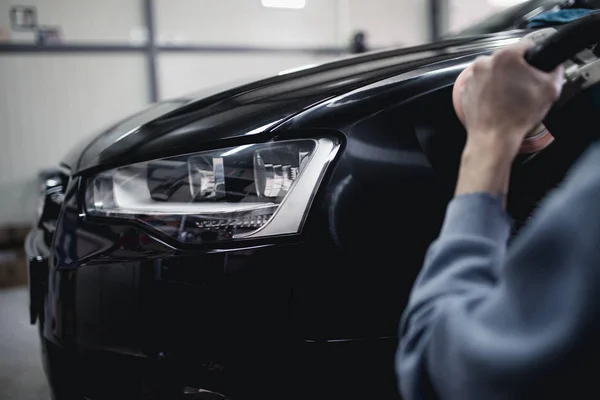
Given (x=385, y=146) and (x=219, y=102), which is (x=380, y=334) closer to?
(x=385, y=146)

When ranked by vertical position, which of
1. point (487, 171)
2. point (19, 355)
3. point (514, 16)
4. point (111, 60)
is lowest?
point (19, 355)

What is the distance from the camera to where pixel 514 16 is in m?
2.12

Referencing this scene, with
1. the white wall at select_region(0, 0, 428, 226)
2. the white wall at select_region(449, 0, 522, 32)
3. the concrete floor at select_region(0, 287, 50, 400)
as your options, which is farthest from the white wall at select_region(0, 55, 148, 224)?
the white wall at select_region(449, 0, 522, 32)

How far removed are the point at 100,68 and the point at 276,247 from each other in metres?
4.11

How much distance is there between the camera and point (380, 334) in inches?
38.6

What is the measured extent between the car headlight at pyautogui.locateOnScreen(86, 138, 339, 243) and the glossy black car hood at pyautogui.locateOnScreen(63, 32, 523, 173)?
4cm

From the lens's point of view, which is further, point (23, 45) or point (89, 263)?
point (23, 45)

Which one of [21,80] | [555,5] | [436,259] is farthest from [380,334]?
[21,80]

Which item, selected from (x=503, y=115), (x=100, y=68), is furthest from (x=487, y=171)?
→ (x=100, y=68)

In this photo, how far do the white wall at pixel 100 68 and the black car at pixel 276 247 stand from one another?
3479 mm

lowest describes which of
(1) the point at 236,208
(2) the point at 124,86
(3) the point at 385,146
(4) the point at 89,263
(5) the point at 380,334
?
(5) the point at 380,334

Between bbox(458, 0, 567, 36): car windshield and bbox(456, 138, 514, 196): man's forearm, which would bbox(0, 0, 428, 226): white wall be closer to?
bbox(458, 0, 567, 36): car windshield

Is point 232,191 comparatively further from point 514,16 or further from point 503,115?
point 514,16

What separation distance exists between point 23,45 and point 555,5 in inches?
150
